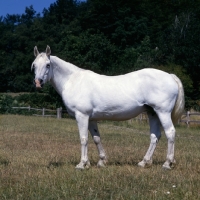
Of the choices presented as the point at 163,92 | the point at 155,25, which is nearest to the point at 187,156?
the point at 163,92

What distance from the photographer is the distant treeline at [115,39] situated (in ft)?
133

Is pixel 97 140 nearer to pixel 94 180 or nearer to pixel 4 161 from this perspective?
pixel 4 161

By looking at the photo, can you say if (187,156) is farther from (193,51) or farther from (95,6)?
(95,6)

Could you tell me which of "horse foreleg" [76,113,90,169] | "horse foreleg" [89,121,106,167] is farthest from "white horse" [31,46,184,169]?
"horse foreleg" [89,121,106,167]

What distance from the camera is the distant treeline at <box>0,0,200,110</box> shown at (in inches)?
1602

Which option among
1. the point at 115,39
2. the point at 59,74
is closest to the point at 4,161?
the point at 59,74

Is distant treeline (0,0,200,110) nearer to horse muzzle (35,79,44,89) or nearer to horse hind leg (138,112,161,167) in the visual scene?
horse hind leg (138,112,161,167)

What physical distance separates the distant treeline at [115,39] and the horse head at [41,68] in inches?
982

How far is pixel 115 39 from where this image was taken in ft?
196

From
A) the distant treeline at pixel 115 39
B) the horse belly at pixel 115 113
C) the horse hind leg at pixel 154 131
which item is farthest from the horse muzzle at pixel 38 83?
the distant treeline at pixel 115 39

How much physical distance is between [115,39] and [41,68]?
169ft

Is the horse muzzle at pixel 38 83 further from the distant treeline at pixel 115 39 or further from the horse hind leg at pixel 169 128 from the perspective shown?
the distant treeline at pixel 115 39

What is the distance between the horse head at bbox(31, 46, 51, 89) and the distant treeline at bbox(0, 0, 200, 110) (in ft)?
81.8

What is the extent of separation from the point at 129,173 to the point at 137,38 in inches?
2081
